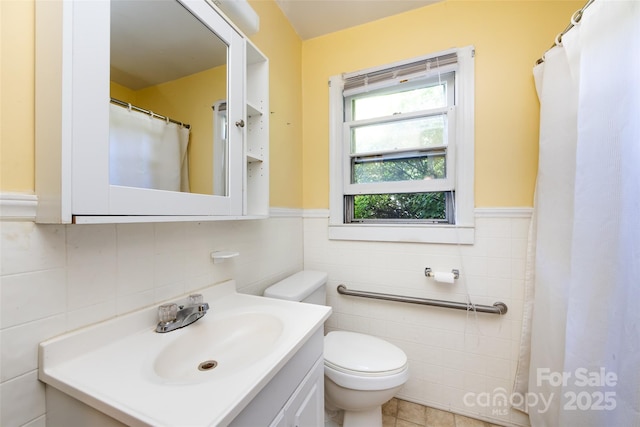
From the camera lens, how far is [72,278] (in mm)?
589

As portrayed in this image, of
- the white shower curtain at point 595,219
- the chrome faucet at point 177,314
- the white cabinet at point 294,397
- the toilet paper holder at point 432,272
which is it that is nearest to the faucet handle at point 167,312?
the chrome faucet at point 177,314

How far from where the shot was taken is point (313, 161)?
1.70 meters

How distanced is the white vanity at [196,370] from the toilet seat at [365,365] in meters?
0.21

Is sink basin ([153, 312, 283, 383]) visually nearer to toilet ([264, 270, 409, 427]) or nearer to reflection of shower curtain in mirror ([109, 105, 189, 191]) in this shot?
toilet ([264, 270, 409, 427])

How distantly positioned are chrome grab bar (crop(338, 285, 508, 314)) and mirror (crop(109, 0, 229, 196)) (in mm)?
1035

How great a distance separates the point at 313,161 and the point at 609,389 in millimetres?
1636

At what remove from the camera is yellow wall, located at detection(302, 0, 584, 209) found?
1.24 metres

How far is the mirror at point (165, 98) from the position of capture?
60cm

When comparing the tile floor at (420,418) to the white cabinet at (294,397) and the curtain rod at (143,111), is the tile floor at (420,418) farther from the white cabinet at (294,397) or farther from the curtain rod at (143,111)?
the curtain rod at (143,111)

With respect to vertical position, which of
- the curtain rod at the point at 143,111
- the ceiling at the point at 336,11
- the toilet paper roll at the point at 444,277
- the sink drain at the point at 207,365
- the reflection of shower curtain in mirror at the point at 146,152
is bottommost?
the sink drain at the point at 207,365

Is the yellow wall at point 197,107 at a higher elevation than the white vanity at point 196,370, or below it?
higher

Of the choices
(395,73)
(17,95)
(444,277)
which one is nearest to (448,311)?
(444,277)

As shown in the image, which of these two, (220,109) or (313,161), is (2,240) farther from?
(313,161)
